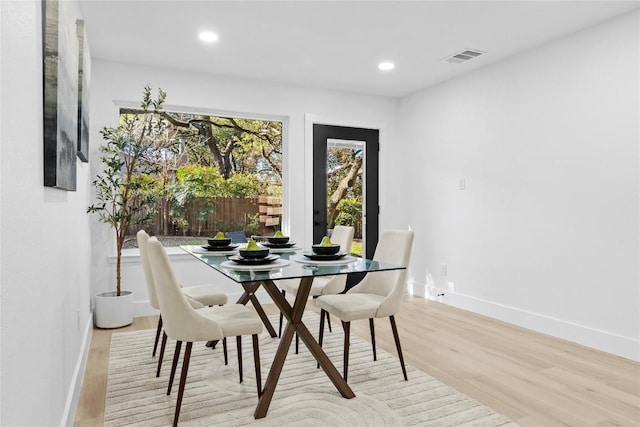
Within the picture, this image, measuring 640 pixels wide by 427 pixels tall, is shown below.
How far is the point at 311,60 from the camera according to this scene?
4191mm

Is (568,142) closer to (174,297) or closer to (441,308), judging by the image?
(441,308)

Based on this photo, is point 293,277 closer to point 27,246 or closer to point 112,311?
point 27,246

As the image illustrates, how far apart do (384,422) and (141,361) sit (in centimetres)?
177

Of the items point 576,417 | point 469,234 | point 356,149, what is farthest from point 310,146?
point 576,417

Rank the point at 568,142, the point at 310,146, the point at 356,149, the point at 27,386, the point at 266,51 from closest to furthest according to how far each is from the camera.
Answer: the point at 27,386, the point at 568,142, the point at 266,51, the point at 310,146, the point at 356,149

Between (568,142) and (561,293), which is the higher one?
(568,142)

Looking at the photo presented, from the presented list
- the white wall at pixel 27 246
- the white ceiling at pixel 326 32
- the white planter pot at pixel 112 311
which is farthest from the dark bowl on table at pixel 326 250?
the white planter pot at pixel 112 311

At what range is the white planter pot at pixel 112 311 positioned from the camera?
12.7ft

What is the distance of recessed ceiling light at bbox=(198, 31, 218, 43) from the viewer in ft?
11.6

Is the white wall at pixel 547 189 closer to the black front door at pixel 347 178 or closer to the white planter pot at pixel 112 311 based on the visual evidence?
the black front door at pixel 347 178

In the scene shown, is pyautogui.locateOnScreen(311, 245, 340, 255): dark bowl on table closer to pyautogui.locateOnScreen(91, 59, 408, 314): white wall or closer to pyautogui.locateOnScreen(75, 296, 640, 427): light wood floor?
pyautogui.locateOnScreen(75, 296, 640, 427): light wood floor

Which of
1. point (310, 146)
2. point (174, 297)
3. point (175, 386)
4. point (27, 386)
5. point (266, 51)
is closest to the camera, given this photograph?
point (27, 386)

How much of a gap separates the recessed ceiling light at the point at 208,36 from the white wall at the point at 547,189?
2591mm

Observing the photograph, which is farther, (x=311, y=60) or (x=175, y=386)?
(x=311, y=60)
